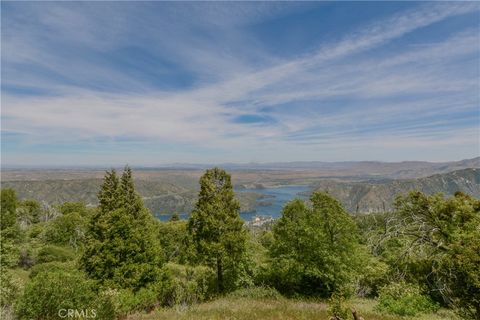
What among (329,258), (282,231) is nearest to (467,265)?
(329,258)

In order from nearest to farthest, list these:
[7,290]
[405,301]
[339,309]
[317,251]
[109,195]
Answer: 1. [339,309]
2. [405,301]
3. [7,290]
4. [317,251]
5. [109,195]

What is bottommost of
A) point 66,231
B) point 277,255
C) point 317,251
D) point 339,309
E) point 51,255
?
point 51,255

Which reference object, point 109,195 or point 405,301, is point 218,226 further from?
point 405,301

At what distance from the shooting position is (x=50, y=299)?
518 inches

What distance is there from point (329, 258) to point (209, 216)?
391 inches

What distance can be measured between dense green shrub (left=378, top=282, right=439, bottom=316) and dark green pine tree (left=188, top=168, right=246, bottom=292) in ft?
38.0

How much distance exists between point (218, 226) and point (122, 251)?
8760 millimetres

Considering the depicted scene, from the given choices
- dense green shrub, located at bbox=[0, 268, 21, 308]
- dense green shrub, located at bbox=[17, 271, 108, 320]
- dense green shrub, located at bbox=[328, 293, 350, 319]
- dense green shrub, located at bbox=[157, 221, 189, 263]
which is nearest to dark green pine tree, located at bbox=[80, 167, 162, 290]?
dense green shrub, located at bbox=[0, 268, 21, 308]

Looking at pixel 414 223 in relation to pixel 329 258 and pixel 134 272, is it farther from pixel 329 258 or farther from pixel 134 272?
pixel 134 272

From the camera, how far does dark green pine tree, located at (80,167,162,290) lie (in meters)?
25.4

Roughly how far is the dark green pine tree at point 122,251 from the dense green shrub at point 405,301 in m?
17.8

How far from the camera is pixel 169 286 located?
26703 millimetres

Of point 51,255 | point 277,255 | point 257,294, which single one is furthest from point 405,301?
point 51,255

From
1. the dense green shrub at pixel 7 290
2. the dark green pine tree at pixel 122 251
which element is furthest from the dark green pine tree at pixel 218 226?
the dense green shrub at pixel 7 290
